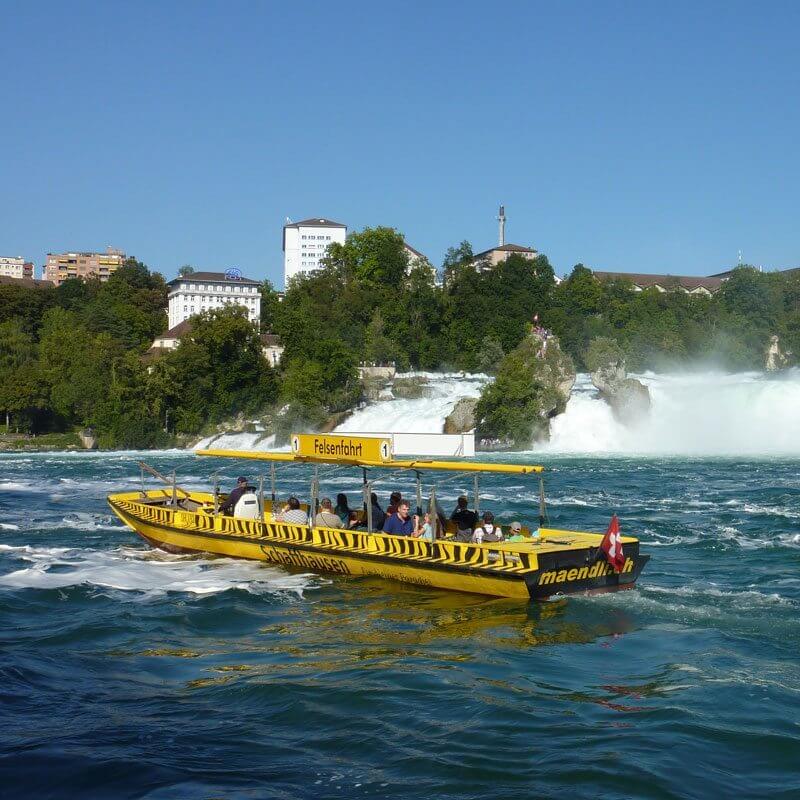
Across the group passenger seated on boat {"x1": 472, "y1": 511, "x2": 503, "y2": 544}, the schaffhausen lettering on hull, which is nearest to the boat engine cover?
the schaffhausen lettering on hull

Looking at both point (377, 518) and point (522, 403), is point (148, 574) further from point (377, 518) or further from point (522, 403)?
point (522, 403)

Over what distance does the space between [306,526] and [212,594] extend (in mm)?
2818

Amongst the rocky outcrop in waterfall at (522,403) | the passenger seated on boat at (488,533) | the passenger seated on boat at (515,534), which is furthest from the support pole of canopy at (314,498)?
the rocky outcrop in waterfall at (522,403)

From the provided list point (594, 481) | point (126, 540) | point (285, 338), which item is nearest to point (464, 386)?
point (285, 338)

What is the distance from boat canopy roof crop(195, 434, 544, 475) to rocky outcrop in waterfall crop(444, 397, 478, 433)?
5345 cm

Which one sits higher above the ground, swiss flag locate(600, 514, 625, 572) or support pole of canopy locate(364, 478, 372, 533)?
support pole of canopy locate(364, 478, 372, 533)

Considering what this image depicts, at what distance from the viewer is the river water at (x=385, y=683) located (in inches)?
436

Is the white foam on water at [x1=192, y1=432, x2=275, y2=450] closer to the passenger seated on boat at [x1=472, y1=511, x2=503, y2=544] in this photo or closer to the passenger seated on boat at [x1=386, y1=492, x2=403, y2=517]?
the passenger seated on boat at [x1=386, y1=492, x2=403, y2=517]

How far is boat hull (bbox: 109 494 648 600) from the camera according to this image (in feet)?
61.4

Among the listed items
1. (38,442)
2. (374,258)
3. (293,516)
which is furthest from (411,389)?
(293,516)

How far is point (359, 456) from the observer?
22.0m

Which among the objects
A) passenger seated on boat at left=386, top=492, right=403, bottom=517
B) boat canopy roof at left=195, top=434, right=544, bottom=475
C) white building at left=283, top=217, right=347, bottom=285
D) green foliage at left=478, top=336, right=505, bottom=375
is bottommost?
passenger seated on boat at left=386, top=492, right=403, bottom=517

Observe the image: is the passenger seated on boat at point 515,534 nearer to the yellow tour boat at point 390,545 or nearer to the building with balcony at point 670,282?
the yellow tour boat at point 390,545

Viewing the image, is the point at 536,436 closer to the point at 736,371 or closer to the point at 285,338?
the point at 285,338
